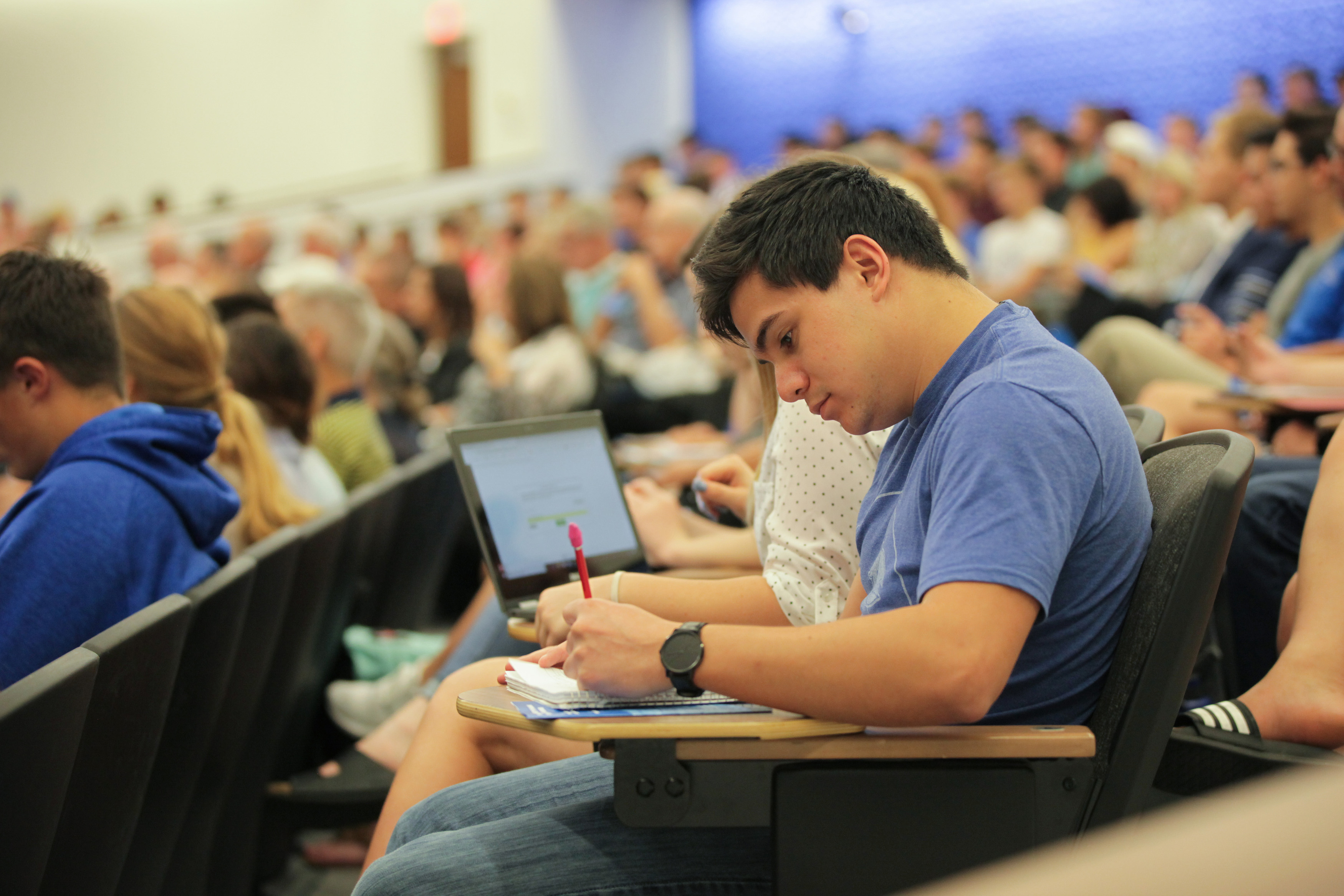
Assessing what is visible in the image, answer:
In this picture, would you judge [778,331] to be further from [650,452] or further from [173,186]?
[173,186]

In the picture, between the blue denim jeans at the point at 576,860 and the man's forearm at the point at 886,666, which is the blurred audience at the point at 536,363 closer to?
the blue denim jeans at the point at 576,860

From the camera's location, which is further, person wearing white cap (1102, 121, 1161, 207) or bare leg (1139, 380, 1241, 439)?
person wearing white cap (1102, 121, 1161, 207)

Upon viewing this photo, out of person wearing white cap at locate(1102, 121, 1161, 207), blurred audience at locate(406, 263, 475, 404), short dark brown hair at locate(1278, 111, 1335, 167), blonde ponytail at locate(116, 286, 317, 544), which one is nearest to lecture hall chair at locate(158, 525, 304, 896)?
blonde ponytail at locate(116, 286, 317, 544)

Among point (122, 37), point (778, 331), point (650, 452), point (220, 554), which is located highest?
point (122, 37)

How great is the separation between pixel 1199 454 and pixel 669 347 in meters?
3.96

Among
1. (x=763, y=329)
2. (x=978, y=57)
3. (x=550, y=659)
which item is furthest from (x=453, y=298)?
(x=978, y=57)

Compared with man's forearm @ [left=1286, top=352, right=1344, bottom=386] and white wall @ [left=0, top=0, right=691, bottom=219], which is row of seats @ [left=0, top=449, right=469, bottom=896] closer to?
man's forearm @ [left=1286, top=352, right=1344, bottom=386]

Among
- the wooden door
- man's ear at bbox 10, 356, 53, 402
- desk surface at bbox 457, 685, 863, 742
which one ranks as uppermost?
the wooden door

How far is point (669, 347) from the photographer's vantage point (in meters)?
5.11

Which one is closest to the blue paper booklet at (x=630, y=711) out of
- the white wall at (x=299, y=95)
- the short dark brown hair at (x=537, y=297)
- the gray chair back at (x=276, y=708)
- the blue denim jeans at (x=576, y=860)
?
the blue denim jeans at (x=576, y=860)

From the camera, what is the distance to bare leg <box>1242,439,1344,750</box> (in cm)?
142

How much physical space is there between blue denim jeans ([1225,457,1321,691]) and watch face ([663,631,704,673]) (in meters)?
1.28

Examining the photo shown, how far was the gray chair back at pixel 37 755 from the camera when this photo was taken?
1.08 metres

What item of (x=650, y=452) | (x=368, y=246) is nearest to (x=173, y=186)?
(x=368, y=246)
